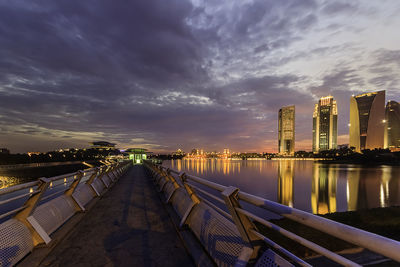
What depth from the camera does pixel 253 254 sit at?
2266 millimetres

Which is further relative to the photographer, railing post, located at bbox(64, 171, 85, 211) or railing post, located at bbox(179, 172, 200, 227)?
railing post, located at bbox(64, 171, 85, 211)

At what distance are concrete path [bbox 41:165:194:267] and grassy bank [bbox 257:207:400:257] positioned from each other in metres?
11.0

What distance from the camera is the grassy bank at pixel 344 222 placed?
13.3 meters

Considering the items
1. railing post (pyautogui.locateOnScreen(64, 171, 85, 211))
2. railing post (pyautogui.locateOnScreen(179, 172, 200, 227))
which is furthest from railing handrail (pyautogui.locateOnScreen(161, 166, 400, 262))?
railing post (pyautogui.locateOnScreen(64, 171, 85, 211))

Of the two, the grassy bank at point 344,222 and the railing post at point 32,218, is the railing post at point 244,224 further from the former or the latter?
the grassy bank at point 344,222

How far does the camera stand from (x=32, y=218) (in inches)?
151

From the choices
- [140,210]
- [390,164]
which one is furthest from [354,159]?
[140,210]

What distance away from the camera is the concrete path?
3.61 meters

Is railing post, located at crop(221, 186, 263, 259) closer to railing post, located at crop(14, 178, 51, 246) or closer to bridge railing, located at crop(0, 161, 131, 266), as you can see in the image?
bridge railing, located at crop(0, 161, 131, 266)

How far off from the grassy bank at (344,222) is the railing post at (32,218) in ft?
43.6

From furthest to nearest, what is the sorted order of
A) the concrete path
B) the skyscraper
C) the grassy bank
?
the skyscraper → the grassy bank → the concrete path

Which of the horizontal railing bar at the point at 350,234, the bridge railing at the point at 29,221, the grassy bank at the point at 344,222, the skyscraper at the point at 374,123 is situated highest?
the skyscraper at the point at 374,123

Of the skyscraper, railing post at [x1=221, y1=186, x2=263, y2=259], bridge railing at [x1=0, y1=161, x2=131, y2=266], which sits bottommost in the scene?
bridge railing at [x1=0, y1=161, x2=131, y2=266]

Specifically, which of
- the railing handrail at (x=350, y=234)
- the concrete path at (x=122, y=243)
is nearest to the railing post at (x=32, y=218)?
the concrete path at (x=122, y=243)
